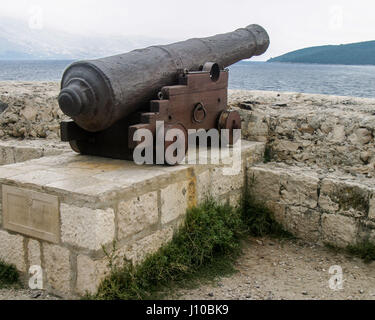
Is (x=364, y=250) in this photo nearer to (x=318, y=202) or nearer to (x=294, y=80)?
(x=318, y=202)

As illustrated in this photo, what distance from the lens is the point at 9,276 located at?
3627 millimetres

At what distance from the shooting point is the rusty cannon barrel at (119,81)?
141 inches

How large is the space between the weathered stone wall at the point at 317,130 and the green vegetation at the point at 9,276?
2810mm

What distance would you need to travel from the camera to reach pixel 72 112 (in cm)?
357

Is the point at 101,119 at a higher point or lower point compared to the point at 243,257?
higher

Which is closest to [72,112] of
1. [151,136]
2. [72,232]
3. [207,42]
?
[151,136]

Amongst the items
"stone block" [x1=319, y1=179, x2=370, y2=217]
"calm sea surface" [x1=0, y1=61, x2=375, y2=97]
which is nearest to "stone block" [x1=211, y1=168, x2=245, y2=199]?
"stone block" [x1=319, y1=179, x2=370, y2=217]

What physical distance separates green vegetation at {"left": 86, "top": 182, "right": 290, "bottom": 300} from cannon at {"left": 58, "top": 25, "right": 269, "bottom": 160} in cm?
78

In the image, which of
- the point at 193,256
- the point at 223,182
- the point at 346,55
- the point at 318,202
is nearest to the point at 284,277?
the point at 193,256

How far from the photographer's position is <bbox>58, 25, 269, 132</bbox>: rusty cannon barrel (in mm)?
3580

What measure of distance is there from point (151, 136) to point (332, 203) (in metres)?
1.70

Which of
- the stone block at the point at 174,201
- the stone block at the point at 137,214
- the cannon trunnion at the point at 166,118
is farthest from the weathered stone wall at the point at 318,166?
the stone block at the point at 137,214

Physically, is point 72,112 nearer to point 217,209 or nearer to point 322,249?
point 217,209

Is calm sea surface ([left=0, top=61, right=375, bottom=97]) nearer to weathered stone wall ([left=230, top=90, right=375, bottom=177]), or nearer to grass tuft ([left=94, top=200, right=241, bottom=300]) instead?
weathered stone wall ([left=230, top=90, right=375, bottom=177])
